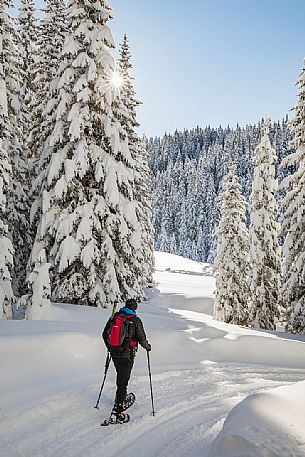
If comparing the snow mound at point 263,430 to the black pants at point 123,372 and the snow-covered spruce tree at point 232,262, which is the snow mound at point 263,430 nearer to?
the black pants at point 123,372

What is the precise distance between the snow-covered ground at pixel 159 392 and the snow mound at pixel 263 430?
0.05 feet

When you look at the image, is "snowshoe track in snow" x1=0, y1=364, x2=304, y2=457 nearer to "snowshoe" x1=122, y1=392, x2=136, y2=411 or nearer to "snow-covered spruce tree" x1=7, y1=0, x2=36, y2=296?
"snowshoe" x1=122, y1=392, x2=136, y2=411

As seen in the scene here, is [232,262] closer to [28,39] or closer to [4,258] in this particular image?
[4,258]

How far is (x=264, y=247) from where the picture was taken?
24.2 metres

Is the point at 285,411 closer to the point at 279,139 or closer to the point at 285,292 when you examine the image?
the point at 285,292

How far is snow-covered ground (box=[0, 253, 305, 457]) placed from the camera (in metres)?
4.90

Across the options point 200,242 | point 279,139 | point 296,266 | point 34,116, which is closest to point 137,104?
point 34,116

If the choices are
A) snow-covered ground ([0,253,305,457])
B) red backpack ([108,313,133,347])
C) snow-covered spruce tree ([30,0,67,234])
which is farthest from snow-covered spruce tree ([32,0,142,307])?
red backpack ([108,313,133,347])

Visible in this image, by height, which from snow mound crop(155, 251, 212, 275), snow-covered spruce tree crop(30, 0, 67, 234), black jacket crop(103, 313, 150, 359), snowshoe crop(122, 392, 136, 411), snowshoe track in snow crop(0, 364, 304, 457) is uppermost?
snow-covered spruce tree crop(30, 0, 67, 234)

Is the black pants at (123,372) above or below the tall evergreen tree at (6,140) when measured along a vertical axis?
below

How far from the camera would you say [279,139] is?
141 m

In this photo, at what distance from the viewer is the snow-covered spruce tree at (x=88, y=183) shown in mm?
13930

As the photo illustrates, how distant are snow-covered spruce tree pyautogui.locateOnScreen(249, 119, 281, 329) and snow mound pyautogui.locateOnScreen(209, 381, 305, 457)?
60.9ft

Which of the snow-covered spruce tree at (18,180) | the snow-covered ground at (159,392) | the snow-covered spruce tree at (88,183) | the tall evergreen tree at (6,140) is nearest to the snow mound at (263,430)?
the snow-covered ground at (159,392)
